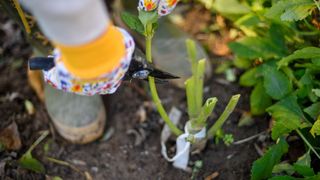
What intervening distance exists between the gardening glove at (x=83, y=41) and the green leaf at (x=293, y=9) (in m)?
0.44

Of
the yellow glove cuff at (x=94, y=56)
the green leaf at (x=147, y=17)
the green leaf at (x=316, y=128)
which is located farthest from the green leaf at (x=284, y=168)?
the yellow glove cuff at (x=94, y=56)

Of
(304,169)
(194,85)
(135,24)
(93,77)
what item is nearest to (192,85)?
(194,85)

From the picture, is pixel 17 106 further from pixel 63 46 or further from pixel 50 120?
pixel 63 46

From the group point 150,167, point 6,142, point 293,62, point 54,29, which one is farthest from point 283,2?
point 6,142

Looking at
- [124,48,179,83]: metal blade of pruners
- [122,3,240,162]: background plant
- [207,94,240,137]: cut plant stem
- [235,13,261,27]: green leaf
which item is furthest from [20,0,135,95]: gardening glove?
[235,13,261,27]: green leaf

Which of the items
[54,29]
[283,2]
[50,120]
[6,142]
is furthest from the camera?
[50,120]

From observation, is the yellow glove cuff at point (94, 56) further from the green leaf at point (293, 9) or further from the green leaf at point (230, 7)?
the green leaf at point (230, 7)

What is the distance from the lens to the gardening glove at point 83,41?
562 millimetres

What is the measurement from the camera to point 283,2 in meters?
1.03

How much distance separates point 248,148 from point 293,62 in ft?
0.80

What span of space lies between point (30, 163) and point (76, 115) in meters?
0.17

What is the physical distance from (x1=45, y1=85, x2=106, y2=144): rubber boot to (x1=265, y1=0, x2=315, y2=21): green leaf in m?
0.49

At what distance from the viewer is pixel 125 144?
124cm

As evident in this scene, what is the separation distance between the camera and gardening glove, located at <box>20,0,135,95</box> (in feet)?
1.84
